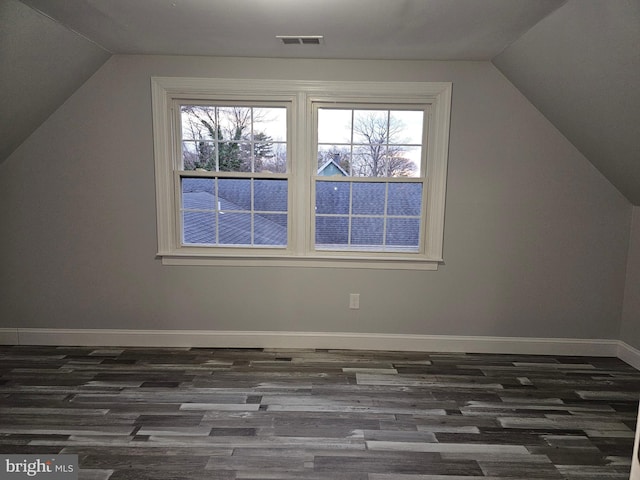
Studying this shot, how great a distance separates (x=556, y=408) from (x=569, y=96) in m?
2.01

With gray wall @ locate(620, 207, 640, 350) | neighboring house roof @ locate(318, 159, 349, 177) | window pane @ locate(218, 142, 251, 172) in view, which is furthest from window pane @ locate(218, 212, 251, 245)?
gray wall @ locate(620, 207, 640, 350)

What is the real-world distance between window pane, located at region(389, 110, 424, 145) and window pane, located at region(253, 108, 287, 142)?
34.0 inches

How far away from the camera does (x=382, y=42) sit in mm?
2650

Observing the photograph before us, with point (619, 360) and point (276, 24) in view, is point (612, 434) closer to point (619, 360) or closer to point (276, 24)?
point (619, 360)

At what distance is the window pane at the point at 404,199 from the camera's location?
3201 mm

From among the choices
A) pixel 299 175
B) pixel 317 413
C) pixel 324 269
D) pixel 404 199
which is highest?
A: pixel 299 175

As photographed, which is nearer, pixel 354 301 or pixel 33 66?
pixel 33 66

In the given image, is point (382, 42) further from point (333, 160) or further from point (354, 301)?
point (354, 301)

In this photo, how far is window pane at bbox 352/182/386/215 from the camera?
3.20m

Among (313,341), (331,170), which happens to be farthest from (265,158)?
(313,341)

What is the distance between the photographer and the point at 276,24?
2.40 metres

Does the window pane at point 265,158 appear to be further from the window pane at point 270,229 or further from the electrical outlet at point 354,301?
the electrical outlet at point 354,301

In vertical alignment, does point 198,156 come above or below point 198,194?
above

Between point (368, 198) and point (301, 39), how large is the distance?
50.1 inches
